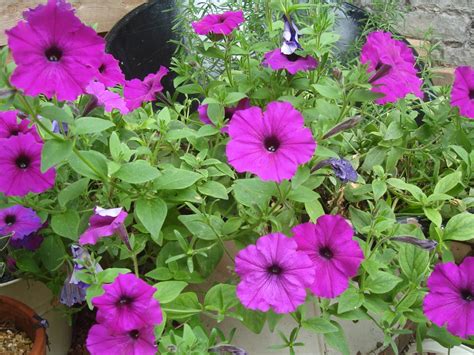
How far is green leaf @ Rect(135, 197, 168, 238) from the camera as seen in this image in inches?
27.2

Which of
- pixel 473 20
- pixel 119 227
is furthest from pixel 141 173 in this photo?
pixel 473 20

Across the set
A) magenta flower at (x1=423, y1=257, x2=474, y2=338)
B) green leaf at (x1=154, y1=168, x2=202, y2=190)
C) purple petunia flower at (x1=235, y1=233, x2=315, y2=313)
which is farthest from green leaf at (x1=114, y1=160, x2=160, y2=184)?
magenta flower at (x1=423, y1=257, x2=474, y2=338)

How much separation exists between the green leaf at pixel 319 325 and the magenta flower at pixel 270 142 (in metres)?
0.20

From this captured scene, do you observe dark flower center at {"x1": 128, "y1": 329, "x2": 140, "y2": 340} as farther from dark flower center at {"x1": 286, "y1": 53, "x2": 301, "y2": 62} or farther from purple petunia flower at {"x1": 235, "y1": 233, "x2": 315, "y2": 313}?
dark flower center at {"x1": 286, "y1": 53, "x2": 301, "y2": 62}

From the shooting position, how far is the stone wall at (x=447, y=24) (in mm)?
2400

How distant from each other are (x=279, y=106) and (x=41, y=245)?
0.42 m

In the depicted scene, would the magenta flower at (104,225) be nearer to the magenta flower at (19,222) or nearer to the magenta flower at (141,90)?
the magenta flower at (19,222)

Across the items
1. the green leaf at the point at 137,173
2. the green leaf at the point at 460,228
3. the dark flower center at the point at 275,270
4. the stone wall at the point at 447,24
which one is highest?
the green leaf at the point at 137,173

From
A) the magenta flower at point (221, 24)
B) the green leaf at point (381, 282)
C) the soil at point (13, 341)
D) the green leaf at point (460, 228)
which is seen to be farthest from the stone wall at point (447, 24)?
the soil at point (13, 341)

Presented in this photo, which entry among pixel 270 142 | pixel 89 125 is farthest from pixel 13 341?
pixel 270 142

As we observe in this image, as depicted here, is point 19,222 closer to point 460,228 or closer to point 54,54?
point 54,54

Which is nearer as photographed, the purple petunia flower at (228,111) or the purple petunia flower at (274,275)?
the purple petunia flower at (274,275)

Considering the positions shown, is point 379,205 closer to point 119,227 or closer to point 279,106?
point 279,106

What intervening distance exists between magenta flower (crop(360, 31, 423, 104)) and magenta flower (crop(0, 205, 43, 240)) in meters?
0.51
